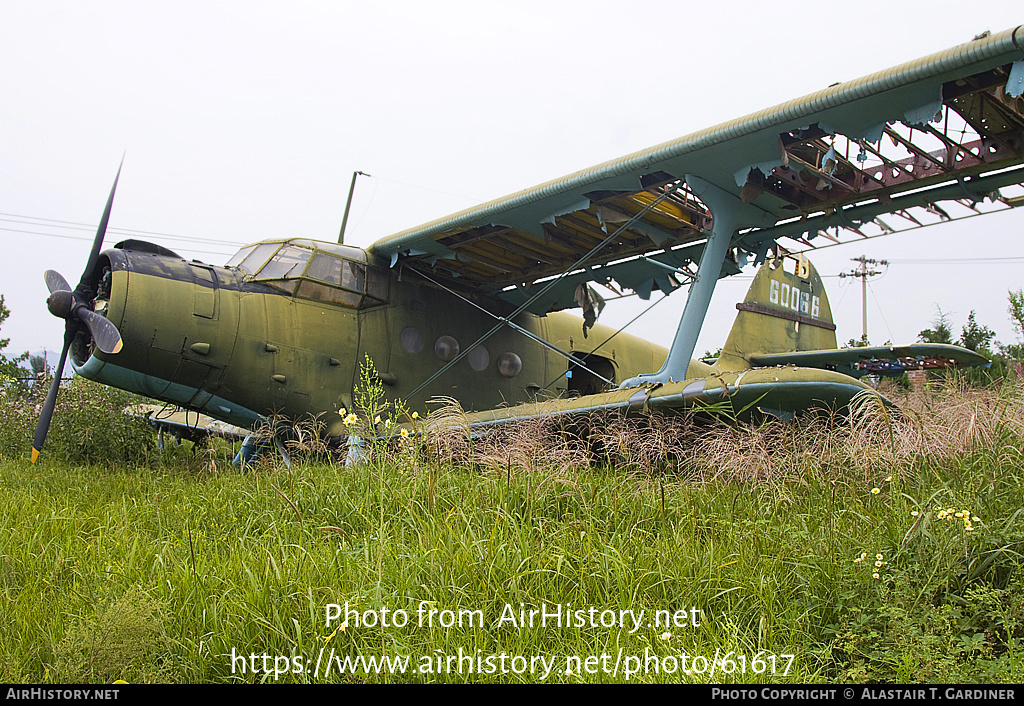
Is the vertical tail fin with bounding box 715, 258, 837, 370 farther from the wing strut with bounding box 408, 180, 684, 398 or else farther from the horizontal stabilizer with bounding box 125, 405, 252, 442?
the horizontal stabilizer with bounding box 125, 405, 252, 442

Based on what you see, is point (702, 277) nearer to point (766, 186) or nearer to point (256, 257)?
point (766, 186)

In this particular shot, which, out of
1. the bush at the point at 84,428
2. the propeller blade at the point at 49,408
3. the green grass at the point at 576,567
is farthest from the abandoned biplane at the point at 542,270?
the green grass at the point at 576,567

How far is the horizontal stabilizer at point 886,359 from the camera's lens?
317 inches

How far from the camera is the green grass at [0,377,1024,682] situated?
2602mm

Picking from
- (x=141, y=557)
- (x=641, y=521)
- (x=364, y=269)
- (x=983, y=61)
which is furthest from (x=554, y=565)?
(x=364, y=269)

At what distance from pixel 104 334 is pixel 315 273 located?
2311 millimetres

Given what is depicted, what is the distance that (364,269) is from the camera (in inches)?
327

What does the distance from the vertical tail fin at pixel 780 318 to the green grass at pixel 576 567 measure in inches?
248

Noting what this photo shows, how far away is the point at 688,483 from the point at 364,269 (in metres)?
5.34

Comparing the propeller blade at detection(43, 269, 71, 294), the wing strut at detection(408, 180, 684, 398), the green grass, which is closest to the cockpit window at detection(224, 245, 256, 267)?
the propeller blade at detection(43, 269, 71, 294)

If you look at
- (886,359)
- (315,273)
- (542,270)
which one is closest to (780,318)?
(886,359)

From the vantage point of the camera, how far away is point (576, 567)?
3189 mm
